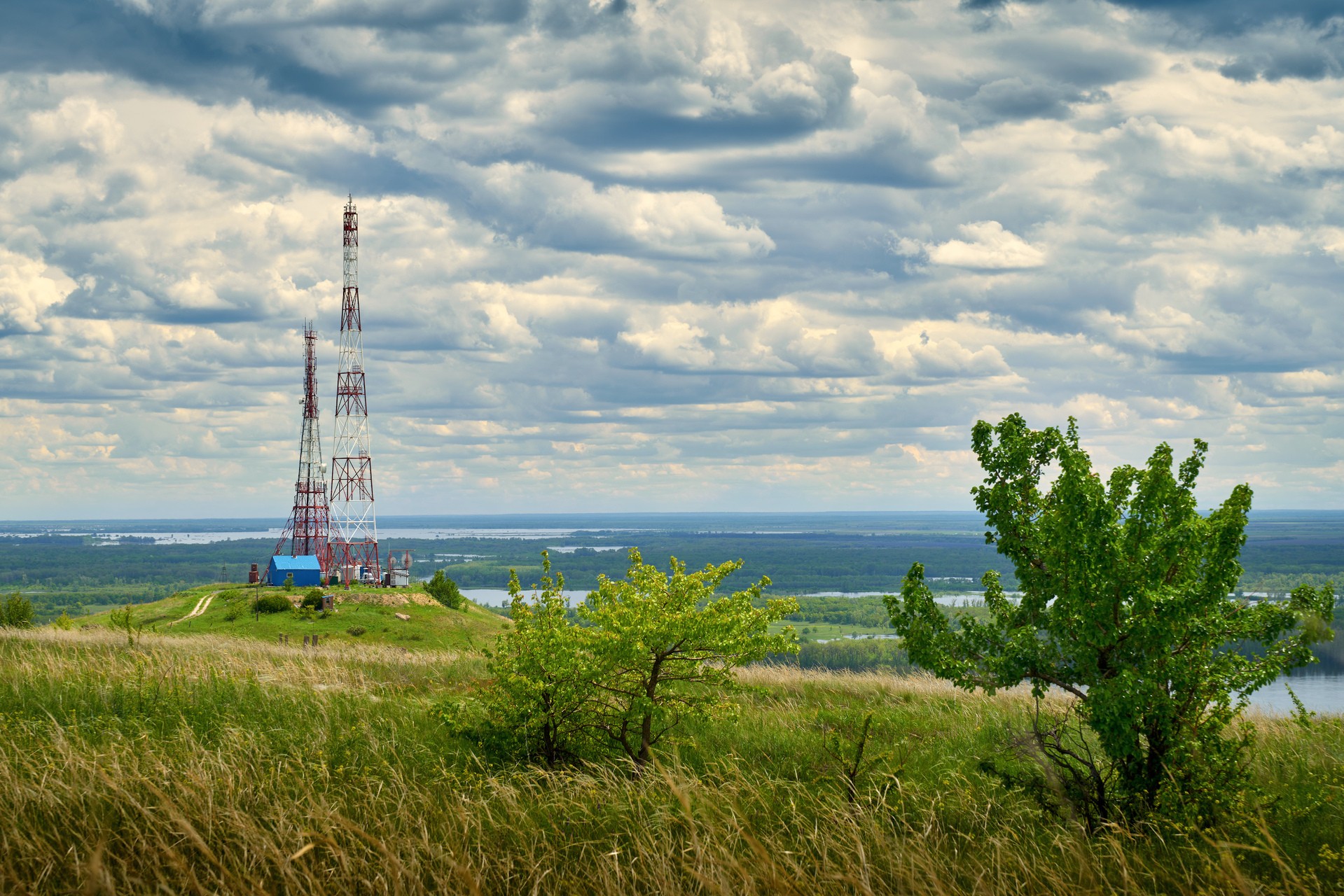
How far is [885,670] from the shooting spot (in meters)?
24.7

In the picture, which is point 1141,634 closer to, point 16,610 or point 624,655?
point 624,655

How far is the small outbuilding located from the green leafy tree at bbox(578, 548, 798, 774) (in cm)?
5265

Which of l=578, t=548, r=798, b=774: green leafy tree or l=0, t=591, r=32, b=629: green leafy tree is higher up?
l=578, t=548, r=798, b=774: green leafy tree

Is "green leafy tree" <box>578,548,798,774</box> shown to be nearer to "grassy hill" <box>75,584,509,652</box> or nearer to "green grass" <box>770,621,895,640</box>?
"grassy hill" <box>75,584,509,652</box>

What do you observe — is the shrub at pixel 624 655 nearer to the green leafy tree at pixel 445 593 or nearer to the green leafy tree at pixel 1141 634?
the green leafy tree at pixel 1141 634

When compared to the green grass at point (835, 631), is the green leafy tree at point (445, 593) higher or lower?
higher

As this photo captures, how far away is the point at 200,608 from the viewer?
4928cm

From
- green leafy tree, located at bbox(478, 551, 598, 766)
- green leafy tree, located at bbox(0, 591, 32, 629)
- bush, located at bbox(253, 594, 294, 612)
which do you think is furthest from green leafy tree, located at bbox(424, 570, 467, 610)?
green leafy tree, located at bbox(478, 551, 598, 766)

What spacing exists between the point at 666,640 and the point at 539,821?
2.26 meters

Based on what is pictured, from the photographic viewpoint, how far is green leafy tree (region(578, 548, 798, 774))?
31.8 ft

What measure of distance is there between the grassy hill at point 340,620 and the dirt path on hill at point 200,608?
128 mm

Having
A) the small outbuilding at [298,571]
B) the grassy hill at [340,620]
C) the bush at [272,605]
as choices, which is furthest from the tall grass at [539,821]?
the small outbuilding at [298,571]

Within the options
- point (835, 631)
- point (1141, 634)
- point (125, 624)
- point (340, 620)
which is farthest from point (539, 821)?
point (835, 631)

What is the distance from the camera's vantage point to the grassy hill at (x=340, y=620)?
42.1 m
